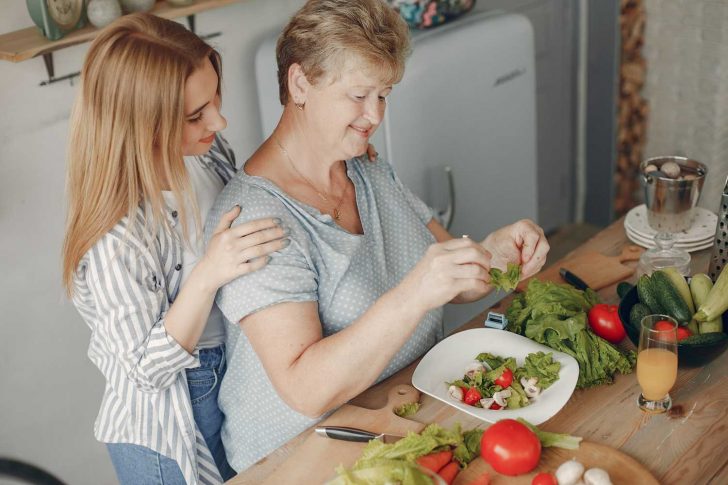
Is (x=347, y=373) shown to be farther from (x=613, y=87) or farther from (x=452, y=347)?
(x=613, y=87)

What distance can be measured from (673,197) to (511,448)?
1139mm

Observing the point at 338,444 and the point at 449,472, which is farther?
the point at 338,444

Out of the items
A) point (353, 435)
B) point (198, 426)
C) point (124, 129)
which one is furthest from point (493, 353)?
point (124, 129)

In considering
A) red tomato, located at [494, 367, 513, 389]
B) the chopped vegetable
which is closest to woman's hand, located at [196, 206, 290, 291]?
the chopped vegetable

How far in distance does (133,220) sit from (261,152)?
37 centimetres

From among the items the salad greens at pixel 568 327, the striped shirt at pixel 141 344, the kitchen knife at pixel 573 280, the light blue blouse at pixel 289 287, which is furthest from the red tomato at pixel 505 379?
the striped shirt at pixel 141 344

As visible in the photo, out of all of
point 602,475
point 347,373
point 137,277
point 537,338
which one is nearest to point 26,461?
point 137,277

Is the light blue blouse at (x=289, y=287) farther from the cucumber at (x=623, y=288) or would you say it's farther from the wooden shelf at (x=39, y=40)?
the wooden shelf at (x=39, y=40)

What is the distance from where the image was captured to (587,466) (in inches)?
65.0

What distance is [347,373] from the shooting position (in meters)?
1.78

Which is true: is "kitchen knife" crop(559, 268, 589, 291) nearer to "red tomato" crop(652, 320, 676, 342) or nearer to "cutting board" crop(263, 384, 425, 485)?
"red tomato" crop(652, 320, 676, 342)

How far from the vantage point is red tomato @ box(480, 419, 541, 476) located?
161 cm

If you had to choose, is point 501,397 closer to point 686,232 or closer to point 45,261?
point 686,232

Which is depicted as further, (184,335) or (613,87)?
(613,87)
